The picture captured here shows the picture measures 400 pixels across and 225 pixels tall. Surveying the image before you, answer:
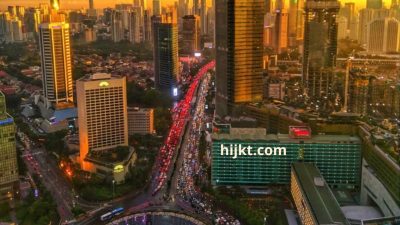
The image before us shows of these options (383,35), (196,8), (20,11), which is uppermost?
(196,8)

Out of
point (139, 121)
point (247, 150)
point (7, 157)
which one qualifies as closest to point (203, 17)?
point (139, 121)

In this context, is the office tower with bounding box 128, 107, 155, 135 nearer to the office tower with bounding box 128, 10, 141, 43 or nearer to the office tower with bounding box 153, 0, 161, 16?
the office tower with bounding box 128, 10, 141, 43

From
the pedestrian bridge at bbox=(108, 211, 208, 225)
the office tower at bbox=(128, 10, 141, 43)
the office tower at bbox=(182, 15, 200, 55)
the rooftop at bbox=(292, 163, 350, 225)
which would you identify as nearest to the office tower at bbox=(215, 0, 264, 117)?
the rooftop at bbox=(292, 163, 350, 225)

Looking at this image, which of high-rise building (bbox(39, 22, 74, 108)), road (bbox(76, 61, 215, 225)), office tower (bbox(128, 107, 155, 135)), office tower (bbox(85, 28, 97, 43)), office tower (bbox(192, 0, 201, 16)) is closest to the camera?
road (bbox(76, 61, 215, 225))

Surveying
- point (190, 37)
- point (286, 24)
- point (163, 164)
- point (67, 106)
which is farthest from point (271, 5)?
point (163, 164)

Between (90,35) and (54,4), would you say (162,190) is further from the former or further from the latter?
(90,35)

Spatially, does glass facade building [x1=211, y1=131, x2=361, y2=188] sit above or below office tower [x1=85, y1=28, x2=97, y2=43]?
below

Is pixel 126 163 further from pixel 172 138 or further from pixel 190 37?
pixel 190 37
